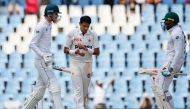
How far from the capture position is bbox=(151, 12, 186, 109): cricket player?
11.4 metres

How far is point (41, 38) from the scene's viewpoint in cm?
1152

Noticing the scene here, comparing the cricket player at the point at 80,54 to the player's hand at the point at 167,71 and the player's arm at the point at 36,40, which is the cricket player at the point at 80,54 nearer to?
the player's arm at the point at 36,40

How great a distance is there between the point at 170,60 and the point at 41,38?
2261 mm

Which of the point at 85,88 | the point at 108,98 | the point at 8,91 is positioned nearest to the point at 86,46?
the point at 85,88

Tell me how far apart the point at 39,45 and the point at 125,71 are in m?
8.06

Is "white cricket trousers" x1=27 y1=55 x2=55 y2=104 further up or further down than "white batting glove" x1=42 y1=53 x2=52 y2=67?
further down

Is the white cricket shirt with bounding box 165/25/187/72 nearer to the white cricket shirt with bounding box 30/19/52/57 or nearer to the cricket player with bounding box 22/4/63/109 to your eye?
the cricket player with bounding box 22/4/63/109

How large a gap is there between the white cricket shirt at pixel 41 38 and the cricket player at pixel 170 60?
2032 millimetres

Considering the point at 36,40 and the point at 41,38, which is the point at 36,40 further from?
the point at 41,38

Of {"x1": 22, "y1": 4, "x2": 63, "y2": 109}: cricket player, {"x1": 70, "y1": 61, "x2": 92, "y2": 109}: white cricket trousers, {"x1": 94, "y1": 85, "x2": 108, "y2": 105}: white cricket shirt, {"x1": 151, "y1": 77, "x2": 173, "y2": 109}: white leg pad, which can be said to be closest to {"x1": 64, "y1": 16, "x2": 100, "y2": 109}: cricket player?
{"x1": 70, "y1": 61, "x2": 92, "y2": 109}: white cricket trousers

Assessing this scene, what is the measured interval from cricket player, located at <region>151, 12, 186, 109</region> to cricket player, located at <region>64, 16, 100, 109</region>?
48.0 inches

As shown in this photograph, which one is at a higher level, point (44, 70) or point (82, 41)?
point (82, 41)

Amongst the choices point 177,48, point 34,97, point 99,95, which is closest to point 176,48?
point 177,48

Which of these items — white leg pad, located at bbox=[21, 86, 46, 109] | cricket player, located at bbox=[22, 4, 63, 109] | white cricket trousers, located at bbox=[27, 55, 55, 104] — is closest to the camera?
cricket player, located at bbox=[22, 4, 63, 109]
